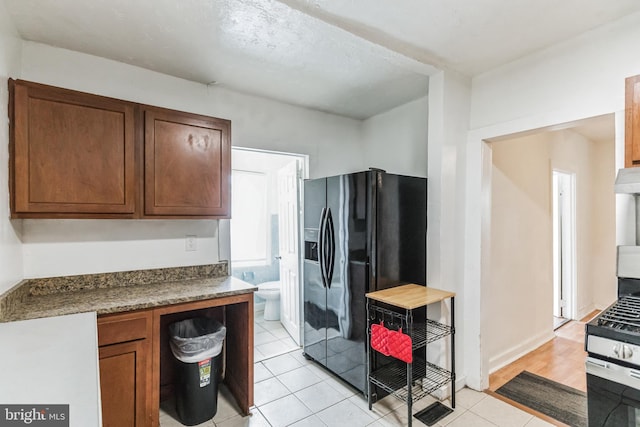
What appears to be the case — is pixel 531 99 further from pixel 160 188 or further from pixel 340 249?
pixel 160 188

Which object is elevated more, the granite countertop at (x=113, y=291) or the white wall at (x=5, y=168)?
the white wall at (x=5, y=168)

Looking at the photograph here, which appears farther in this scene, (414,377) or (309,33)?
(414,377)

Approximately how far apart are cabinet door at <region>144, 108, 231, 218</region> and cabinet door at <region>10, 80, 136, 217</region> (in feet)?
0.42

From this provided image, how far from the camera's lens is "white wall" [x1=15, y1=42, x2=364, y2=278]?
2049mm

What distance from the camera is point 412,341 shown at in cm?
213

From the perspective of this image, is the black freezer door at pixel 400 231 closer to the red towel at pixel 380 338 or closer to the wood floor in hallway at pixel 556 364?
the red towel at pixel 380 338

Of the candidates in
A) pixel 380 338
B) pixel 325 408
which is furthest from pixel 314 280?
pixel 325 408

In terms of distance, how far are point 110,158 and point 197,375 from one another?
1526 millimetres

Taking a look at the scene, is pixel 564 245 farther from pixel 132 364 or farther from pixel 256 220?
pixel 132 364

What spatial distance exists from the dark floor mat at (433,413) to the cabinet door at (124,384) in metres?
1.75

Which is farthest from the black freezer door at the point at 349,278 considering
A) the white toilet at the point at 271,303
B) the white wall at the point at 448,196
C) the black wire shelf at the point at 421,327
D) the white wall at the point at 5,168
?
the white wall at the point at 5,168

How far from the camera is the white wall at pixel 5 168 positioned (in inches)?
64.2

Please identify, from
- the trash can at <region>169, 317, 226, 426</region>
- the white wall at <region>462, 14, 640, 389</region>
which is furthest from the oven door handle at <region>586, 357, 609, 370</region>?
the trash can at <region>169, 317, 226, 426</region>

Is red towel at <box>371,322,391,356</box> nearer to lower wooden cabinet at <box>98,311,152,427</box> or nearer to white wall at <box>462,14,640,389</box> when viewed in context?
white wall at <box>462,14,640,389</box>
